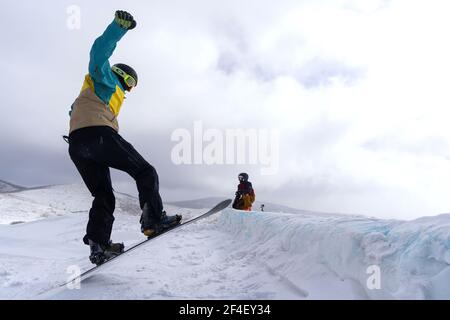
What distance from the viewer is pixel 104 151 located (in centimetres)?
295

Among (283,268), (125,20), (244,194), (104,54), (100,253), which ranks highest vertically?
(125,20)

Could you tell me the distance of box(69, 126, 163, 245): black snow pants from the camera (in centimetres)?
296

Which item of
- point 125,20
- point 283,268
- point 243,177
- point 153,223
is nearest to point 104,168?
point 153,223

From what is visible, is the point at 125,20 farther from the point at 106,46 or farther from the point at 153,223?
the point at 153,223

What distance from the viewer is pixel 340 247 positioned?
2.62 metres

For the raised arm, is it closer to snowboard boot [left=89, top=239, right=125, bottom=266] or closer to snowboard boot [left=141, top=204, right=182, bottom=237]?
snowboard boot [left=141, top=204, right=182, bottom=237]

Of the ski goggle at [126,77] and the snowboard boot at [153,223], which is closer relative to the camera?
the snowboard boot at [153,223]

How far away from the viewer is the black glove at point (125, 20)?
2.77 metres

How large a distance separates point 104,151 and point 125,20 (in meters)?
1.13

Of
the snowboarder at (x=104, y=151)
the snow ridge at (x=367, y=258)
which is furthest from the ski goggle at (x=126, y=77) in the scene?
the snow ridge at (x=367, y=258)

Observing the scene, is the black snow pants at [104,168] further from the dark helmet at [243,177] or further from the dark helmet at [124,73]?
the dark helmet at [243,177]

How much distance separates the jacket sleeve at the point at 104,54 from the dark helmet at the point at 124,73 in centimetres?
30
